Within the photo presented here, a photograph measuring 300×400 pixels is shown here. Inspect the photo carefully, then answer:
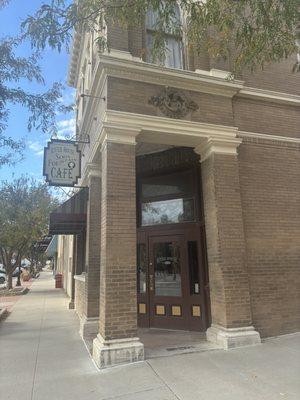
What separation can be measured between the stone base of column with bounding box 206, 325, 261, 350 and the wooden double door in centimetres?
136

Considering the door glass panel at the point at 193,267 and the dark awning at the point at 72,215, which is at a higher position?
the dark awning at the point at 72,215

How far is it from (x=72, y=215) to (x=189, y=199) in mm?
3624

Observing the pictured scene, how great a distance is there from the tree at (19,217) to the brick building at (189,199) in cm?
1260

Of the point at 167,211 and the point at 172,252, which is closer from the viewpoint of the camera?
the point at 172,252

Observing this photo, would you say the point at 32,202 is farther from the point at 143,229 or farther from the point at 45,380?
the point at 45,380

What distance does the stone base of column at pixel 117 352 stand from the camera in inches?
240

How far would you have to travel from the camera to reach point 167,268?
30.3 feet

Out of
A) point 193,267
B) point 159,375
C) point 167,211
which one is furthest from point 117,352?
point 167,211

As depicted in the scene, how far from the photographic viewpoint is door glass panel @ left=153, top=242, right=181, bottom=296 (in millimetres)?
9049

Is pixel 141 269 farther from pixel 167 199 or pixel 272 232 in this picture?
pixel 272 232

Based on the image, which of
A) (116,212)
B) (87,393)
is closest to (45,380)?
(87,393)

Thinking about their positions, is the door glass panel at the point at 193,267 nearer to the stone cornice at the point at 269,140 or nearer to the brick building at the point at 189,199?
the brick building at the point at 189,199

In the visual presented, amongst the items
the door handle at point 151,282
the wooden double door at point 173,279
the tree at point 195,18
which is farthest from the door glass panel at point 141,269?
the tree at point 195,18

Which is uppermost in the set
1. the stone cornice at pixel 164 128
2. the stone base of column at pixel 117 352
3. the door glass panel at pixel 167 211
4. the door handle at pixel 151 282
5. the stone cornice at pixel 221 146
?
the stone cornice at pixel 164 128
